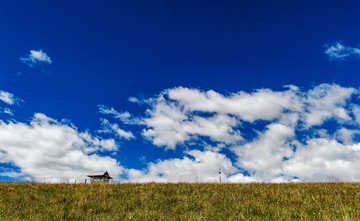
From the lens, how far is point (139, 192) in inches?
462

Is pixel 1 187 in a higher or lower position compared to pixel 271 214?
higher

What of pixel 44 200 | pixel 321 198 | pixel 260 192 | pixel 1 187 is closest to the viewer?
pixel 321 198

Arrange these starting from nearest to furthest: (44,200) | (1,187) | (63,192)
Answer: (44,200)
(63,192)
(1,187)

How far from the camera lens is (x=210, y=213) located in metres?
7.52

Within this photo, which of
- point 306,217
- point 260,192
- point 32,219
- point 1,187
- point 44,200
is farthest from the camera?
point 1,187

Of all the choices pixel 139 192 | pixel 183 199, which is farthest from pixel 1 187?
pixel 183 199

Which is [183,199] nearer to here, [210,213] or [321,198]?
[210,213]

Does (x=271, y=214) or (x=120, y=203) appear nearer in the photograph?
(x=271, y=214)

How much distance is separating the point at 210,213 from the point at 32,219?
516 centimetres

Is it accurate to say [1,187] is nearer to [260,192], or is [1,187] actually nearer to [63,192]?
[63,192]

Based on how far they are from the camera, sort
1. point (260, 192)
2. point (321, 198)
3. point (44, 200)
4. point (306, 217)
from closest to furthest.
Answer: point (306, 217) < point (321, 198) < point (44, 200) < point (260, 192)

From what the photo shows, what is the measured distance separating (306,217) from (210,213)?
257cm

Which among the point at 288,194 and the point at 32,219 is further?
the point at 288,194

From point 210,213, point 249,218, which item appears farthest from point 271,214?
point 210,213
